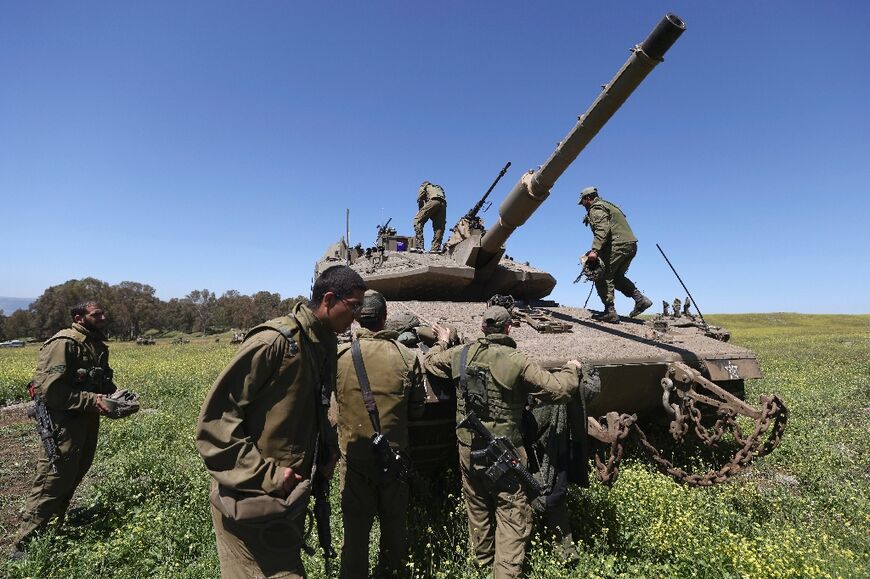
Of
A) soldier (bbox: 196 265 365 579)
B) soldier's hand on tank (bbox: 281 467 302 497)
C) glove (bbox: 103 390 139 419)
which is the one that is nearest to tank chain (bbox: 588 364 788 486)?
soldier (bbox: 196 265 365 579)

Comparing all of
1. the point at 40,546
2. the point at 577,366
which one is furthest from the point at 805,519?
the point at 40,546

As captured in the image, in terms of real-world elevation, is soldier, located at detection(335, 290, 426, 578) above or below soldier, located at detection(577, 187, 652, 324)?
below

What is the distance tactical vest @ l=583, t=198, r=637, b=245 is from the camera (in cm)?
671

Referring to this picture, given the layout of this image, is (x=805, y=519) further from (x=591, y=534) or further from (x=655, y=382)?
(x=591, y=534)

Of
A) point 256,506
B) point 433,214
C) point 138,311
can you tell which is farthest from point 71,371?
point 138,311

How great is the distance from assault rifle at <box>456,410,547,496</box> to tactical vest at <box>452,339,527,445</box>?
58 mm

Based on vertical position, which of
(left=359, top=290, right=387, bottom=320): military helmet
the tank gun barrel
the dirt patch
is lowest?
the dirt patch

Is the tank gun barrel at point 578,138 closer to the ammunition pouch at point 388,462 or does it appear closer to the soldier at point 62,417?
the ammunition pouch at point 388,462

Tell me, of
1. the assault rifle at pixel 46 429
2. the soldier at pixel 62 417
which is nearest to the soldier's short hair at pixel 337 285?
the soldier at pixel 62 417

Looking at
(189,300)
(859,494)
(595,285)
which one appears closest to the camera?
(859,494)

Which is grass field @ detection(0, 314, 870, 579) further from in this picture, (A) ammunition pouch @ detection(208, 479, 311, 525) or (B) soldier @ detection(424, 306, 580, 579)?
(A) ammunition pouch @ detection(208, 479, 311, 525)

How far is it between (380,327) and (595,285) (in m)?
4.05

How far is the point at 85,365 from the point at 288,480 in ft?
12.0

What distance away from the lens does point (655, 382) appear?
5.21 metres
